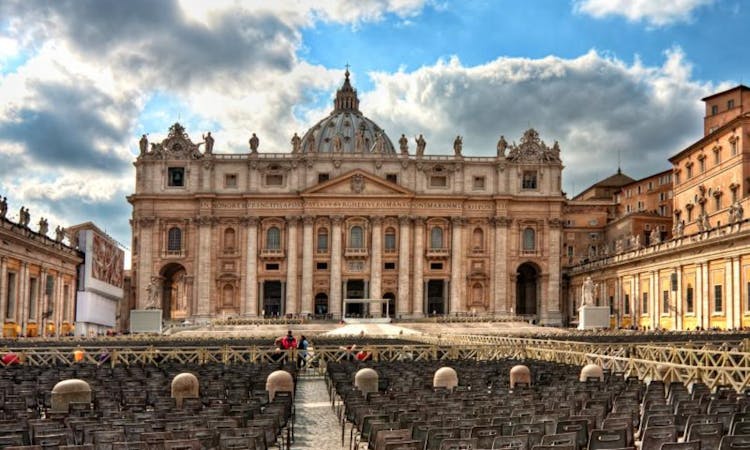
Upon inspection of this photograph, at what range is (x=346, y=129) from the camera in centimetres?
15338

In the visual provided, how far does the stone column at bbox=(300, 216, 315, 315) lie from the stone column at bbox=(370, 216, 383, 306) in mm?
7436

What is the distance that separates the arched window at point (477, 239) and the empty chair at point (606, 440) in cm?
9320

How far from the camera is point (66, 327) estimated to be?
255 feet

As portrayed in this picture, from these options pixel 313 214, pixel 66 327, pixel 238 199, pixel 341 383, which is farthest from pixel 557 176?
pixel 341 383

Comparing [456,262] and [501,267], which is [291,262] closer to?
[456,262]

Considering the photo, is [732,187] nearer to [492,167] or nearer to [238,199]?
[492,167]

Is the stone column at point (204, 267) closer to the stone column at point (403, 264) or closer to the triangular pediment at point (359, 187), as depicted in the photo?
the triangular pediment at point (359, 187)

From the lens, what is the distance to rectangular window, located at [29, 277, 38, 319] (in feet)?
223

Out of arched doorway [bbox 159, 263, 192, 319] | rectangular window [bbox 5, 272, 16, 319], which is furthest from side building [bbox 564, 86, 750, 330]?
rectangular window [bbox 5, 272, 16, 319]

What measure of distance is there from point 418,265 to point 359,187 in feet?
39.4

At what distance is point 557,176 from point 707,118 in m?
22.7

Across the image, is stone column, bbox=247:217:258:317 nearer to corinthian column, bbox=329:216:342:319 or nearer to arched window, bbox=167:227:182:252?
arched window, bbox=167:227:182:252

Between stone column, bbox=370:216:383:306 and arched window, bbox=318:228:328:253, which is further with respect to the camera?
arched window, bbox=318:228:328:253

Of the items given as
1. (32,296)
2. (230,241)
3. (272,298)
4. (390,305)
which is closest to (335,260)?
(390,305)
